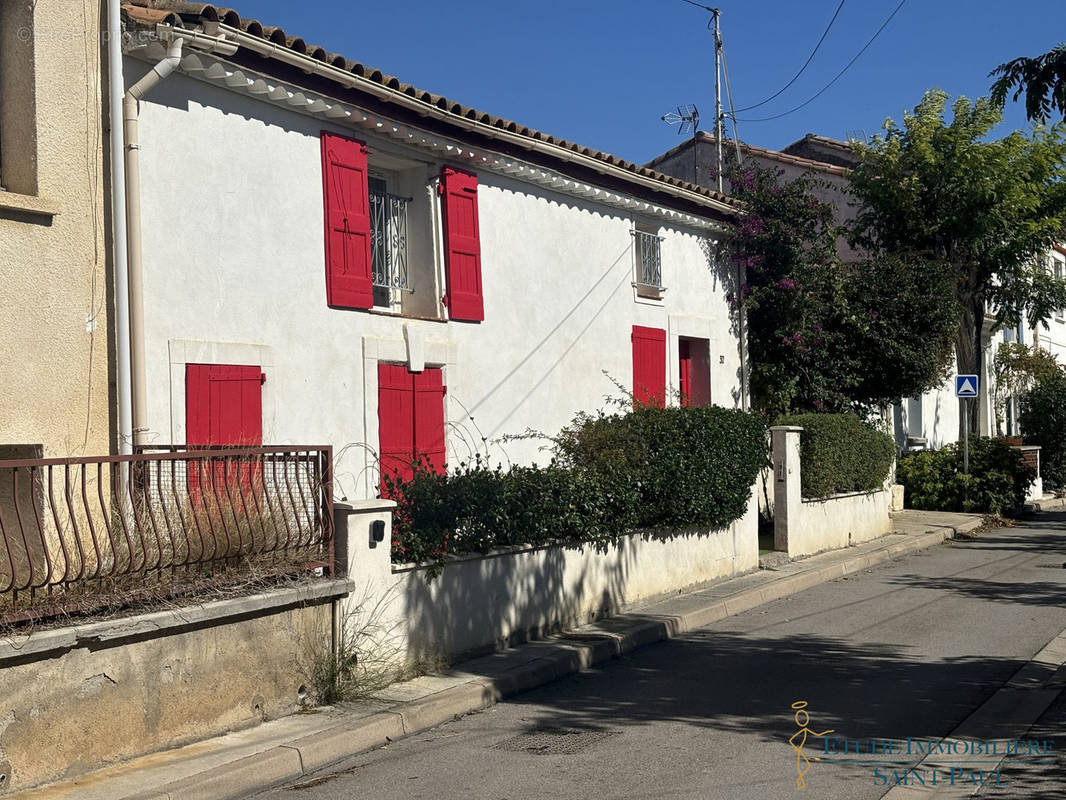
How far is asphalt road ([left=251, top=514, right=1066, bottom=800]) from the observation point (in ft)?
18.4

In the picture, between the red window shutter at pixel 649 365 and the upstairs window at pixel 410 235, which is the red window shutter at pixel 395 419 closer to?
the upstairs window at pixel 410 235

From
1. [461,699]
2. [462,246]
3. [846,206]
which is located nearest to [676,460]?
[462,246]

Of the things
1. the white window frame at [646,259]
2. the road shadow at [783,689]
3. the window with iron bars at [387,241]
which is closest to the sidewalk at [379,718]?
the road shadow at [783,689]

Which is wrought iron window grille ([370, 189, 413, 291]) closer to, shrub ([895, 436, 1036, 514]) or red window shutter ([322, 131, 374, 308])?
red window shutter ([322, 131, 374, 308])

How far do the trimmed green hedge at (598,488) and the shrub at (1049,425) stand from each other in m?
14.9

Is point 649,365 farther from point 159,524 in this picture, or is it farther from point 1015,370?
point 1015,370

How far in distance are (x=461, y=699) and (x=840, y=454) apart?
32.6 ft

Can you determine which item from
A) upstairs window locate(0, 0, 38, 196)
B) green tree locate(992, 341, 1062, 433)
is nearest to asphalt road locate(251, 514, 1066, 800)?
upstairs window locate(0, 0, 38, 196)

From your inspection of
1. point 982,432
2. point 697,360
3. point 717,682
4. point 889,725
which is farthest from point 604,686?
point 982,432

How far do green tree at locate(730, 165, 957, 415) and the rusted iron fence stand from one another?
36.7 ft

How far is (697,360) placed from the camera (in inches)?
651

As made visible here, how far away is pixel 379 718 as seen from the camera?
6.73m

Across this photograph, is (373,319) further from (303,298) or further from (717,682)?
(717,682)

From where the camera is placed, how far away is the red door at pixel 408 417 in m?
10.9
